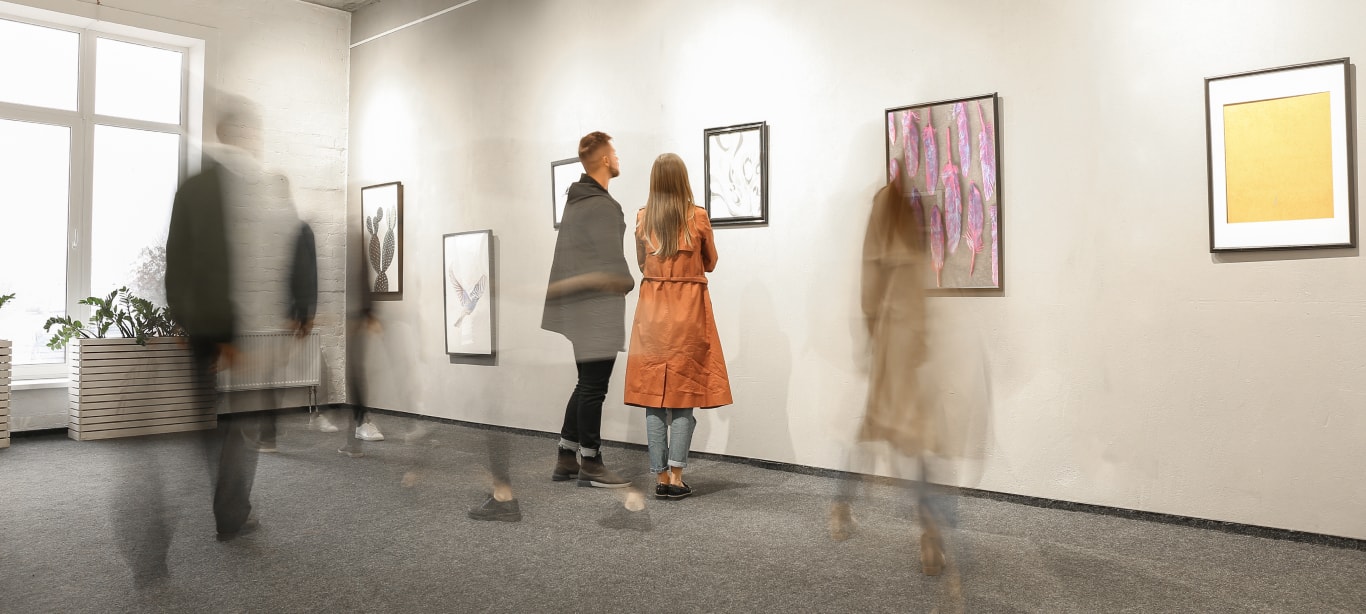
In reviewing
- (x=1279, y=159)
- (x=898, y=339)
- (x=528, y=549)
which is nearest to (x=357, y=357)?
(x=898, y=339)

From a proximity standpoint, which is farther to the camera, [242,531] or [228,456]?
[242,531]

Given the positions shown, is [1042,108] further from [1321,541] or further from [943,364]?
[1321,541]

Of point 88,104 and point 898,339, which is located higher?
point 88,104

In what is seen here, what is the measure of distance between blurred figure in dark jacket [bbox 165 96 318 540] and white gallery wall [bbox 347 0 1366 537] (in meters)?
0.06

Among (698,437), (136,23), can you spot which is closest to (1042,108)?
(136,23)

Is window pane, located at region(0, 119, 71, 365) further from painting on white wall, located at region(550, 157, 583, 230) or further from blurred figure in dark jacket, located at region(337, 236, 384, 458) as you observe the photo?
painting on white wall, located at region(550, 157, 583, 230)

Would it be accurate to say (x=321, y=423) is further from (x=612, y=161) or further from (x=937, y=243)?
(x=937, y=243)

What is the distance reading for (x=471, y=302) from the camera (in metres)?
0.53

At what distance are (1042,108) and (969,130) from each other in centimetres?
92

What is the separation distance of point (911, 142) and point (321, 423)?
43cm

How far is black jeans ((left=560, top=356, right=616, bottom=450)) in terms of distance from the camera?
532 mm

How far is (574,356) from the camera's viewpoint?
1.73 ft

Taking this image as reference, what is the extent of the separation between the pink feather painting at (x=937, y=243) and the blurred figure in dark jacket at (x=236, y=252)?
0.35m

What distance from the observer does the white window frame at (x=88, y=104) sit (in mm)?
434
